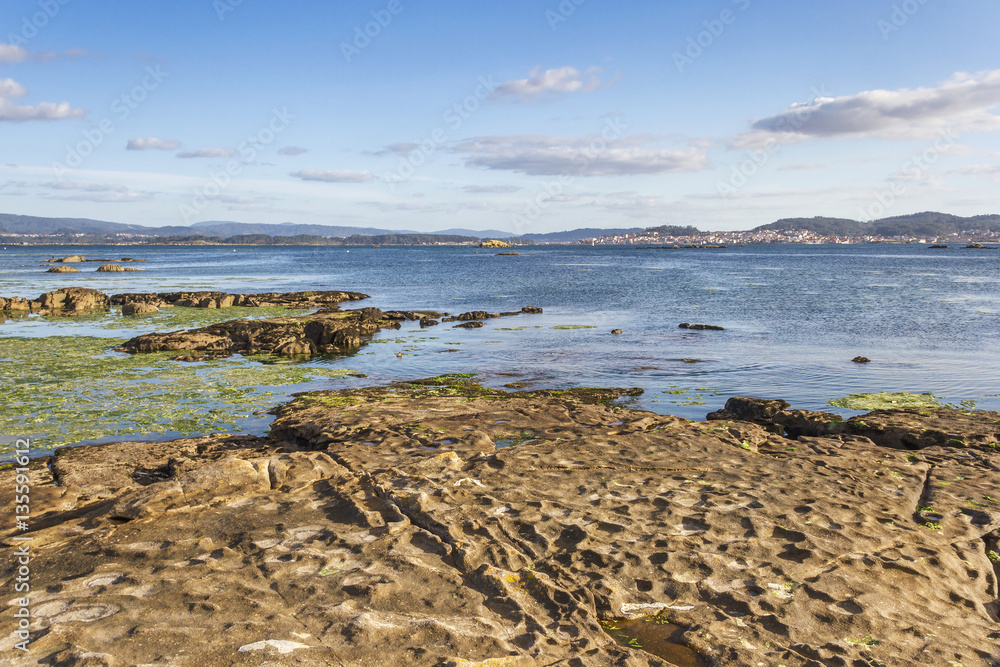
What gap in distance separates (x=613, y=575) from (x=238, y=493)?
5669 millimetres

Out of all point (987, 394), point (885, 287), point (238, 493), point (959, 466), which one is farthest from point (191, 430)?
point (885, 287)

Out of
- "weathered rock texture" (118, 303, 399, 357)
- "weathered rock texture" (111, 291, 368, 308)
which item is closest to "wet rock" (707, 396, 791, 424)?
"weathered rock texture" (118, 303, 399, 357)

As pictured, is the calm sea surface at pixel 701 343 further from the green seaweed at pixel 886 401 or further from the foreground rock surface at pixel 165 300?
the foreground rock surface at pixel 165 300

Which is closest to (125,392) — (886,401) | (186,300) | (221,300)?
(886,401)

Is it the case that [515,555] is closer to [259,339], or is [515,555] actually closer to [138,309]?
[259,339]

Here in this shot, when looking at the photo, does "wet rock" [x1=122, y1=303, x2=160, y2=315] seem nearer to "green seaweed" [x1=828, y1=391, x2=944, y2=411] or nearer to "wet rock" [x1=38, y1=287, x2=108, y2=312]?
"wet rock" [x1=38, y1=287, x2=108, y2=312]

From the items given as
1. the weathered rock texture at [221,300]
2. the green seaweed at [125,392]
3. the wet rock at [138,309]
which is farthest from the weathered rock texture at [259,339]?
the weathered rock texture at [221,300]

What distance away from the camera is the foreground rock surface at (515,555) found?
6246 mm

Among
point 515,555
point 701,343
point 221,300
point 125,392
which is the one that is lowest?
point 125,392

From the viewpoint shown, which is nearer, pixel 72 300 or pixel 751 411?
pixel 751 411

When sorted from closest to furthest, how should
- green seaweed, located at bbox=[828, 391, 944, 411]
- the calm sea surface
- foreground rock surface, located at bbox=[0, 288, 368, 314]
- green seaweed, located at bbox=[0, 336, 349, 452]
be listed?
green seaweed, located at bbox=[0, 336, 349, 452], green seaweed, located at bbox=[828, 391, 944, 411], the calm sea surface, foreground rock surface, located at bbox=[0, 288, 368, 314]

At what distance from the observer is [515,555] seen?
26.2 feet

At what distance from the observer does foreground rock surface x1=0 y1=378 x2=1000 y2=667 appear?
6.25 meters

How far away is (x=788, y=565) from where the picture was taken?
796 cm
